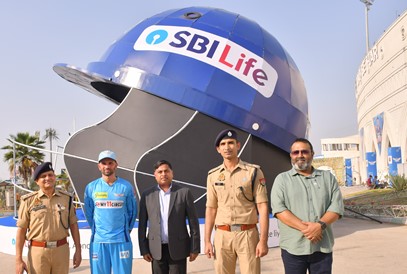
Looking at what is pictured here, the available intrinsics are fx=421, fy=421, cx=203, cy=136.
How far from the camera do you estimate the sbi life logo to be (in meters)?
9.38

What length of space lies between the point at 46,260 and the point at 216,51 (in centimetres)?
615

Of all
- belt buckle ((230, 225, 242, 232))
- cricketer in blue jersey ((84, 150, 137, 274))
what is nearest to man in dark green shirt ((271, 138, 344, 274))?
belt buckle ((230, 225, 242, 232))

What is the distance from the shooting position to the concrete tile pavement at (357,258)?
759 centimetres

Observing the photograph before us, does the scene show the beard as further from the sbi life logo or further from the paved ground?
the sbi life logo

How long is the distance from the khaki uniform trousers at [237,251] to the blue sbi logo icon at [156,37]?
20.0ft

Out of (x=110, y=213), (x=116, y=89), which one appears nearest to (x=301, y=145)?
(x=110, y=213)

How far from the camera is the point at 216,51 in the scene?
9422 millimetres

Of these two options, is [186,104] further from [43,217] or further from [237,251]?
[237,251]

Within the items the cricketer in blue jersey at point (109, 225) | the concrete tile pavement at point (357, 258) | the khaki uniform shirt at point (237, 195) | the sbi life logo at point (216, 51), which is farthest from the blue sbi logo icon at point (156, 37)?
the khaki uniform shirt at point (237, 195)

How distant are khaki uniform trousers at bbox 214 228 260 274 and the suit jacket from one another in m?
0.38

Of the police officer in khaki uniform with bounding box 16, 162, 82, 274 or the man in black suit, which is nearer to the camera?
the police officer in khaki uniform with bounding box 16, 162, 82, 274

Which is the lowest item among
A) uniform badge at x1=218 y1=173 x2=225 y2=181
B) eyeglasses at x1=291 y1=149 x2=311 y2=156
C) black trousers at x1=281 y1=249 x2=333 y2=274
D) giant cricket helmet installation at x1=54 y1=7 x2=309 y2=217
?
black trousers at x1=281 y1=249 x2=333 y2=274

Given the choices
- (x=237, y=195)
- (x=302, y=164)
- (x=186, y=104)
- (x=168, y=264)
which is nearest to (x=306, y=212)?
(x=302, y=164)

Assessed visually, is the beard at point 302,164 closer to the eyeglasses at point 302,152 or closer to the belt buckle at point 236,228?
the eyeglasses at point 302,152
